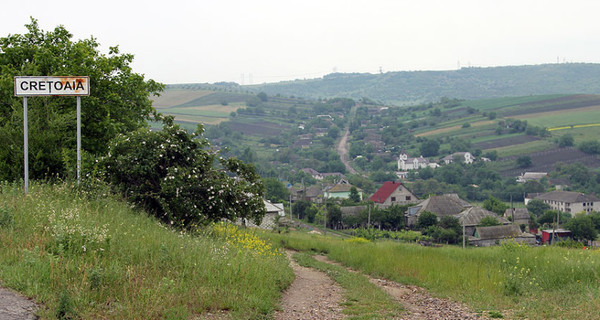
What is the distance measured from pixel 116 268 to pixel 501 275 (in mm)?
7946

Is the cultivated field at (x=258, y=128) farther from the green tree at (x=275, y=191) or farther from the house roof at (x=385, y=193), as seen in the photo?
the house roof at (x=385, y=193)

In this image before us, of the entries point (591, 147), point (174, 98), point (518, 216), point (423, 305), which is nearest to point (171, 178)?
point (423, 305)

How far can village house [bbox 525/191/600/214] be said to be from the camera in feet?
224

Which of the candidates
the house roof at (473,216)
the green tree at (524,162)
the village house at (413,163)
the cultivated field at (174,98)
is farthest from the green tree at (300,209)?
the cultivated field at (174,98)

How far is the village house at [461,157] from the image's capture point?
4295 inches

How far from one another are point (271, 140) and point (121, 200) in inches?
5353

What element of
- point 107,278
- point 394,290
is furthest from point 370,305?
point 107,278

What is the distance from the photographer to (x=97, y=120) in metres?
18.5

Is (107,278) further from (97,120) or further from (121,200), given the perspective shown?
(97,120)

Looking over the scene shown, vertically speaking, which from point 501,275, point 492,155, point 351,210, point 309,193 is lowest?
point 309,193

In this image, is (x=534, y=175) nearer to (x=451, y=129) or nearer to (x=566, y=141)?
(x=566, y=141)

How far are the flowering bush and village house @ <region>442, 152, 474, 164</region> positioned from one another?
329ft

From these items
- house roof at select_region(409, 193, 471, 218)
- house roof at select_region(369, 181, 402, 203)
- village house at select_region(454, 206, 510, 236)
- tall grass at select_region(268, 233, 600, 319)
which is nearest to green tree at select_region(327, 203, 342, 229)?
house roof at select_region(409, 193, 471, 218)

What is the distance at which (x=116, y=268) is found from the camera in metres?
7.01
